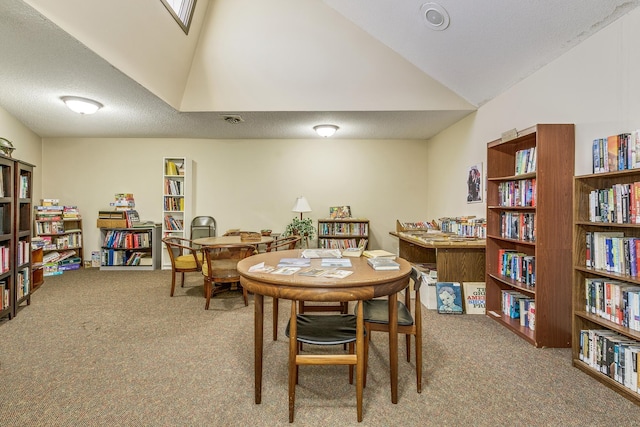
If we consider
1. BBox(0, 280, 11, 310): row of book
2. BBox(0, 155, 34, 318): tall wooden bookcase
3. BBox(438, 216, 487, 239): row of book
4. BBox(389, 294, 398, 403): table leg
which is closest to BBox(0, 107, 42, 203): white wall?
BBox(0, 155, 34, 318): tall wooden bookcase

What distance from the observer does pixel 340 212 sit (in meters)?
5.73

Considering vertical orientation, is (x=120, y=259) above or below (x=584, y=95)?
below

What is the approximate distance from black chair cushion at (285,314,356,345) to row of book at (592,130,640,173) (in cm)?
199

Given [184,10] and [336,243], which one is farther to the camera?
[336,243]

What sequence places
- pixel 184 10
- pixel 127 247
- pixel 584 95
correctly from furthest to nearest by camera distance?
pixel 127 247 → pixel 184 10 → pixel 584 95

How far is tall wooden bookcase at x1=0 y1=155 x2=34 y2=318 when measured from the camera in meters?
3.06

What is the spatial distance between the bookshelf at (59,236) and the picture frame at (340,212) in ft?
15.4

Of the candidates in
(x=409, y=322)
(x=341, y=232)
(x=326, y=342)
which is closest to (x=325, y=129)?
(x=341, y=232)

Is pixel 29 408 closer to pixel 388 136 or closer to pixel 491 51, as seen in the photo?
pixel 491 51

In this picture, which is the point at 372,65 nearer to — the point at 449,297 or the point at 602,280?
the point at 449,297

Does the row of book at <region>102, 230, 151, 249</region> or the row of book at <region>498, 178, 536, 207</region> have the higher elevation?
the row of book at <region>498, 178, 536, 207</region>

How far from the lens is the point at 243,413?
5.64 ft

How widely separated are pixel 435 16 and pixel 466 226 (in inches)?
96.3

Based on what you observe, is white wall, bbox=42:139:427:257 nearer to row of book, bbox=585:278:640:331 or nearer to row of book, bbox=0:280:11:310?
row of book, bbox=0:280:11:310
